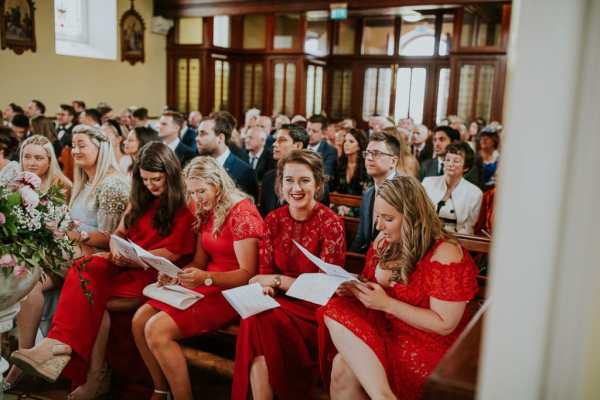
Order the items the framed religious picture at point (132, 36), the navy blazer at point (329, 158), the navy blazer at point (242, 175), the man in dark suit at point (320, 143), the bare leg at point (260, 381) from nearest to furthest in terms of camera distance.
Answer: the bare leg at point (260, 381)
the navy blazer at point (242, 175)
the navy blazer at point (329, 158)
the man in dark suit at point (320, 143)
the framed religious picture at point (132, 36)

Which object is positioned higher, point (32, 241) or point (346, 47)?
point (346, 47)

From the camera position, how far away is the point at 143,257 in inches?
101

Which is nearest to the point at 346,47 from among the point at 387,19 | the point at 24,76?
the point at 387,19

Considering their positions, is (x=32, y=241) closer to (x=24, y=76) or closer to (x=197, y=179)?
(x=197, y=179)

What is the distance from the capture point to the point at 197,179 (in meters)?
2.89

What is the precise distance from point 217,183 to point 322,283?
0.98 meters

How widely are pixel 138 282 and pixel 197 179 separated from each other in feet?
2.18

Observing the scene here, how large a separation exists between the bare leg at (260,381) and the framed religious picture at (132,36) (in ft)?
33.9

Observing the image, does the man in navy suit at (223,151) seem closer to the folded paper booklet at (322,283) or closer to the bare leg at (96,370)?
the bare leg at (96,370)

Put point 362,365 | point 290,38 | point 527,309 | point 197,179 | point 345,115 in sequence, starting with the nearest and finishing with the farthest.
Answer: point 527,309 → point 362,365 → point 197,179 → point 345,115 → point 290,38

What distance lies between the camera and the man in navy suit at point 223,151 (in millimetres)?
4832

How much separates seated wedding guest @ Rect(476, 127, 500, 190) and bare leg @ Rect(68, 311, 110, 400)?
4.15 meters

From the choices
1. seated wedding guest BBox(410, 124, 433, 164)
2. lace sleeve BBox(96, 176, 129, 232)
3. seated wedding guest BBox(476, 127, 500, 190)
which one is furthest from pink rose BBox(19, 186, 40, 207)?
seated wedding guest BBox(410, 124, 433, 164)

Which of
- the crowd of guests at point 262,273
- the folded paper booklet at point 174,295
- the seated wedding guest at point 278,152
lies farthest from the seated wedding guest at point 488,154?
the folded paper booklet at point 174,295
